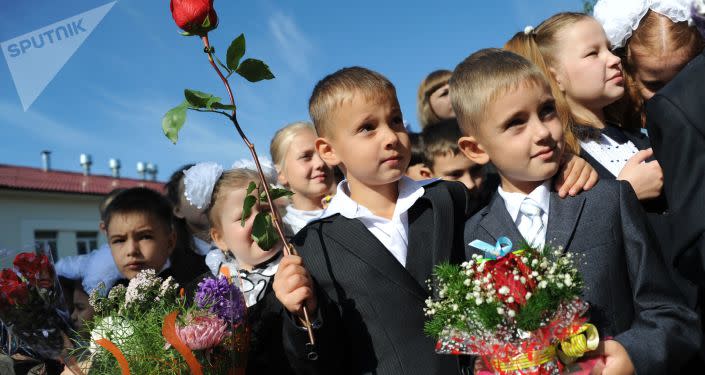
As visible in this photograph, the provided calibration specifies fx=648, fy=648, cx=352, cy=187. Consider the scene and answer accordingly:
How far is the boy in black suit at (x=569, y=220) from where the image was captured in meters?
2.00

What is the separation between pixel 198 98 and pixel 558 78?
182cm

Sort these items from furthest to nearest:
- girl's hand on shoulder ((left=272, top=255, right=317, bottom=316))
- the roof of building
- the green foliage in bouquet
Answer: the roof of building → girl's hand on shoulder ((left=272, top=255, right=317, bottom=316)) → the green foliage in bouquet

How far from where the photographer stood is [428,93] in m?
5.88

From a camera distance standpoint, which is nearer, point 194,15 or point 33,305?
point 194,15

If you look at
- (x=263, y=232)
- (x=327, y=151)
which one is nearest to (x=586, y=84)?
(x=327, y=151)

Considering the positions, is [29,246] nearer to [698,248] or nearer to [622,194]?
[622,194]

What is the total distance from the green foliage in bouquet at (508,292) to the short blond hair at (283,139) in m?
3.27

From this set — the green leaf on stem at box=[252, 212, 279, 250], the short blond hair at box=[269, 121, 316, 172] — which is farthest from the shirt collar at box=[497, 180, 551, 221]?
the short blond hair at box=[269, 121, 316, 172]

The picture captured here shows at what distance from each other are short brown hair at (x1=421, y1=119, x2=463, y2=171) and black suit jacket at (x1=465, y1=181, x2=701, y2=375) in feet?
6.65

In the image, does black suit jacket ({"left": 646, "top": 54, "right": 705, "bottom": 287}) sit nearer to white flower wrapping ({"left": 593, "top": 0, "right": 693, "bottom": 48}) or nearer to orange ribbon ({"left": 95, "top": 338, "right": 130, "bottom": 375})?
white flower wrapping ({"left": 593, "top": 0, "right": 693, "bottom": 48})

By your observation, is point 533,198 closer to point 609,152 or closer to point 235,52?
point 609,152

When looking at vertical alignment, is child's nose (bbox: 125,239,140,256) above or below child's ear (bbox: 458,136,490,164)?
above

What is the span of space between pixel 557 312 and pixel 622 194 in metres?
0.71

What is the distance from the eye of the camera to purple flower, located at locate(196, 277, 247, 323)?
219 cm
